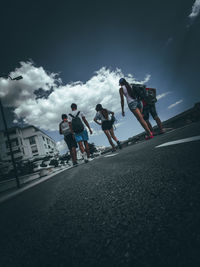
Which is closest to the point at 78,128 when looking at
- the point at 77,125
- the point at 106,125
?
the point at 77,125

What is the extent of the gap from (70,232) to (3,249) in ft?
1.44

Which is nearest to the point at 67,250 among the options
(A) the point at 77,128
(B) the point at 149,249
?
(B) the point at 149,249

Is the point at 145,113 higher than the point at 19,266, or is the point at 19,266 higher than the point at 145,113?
the point at 145,113

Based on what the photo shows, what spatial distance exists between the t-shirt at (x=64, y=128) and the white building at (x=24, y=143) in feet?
175

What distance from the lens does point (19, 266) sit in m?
0.58

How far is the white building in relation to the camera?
51812 millimetres

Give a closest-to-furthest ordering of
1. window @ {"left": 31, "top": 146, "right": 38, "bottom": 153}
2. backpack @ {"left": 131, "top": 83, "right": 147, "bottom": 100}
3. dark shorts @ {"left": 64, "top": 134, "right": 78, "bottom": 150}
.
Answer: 1. backpack @ {"left": 131, "top": 83, "right": 147, "bottom": 100}
2. dark shorts @ {"left": 64, "top": 134, "right": 78, "bottom": 150}
3. window @ {"left": 31, "top": 146, "right": 38, "bottom": 153}

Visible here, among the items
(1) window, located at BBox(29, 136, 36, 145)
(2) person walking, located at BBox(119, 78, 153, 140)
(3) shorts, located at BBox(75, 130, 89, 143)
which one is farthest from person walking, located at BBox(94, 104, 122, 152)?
(1) window, located at BBox(29, 136, 36, 145)

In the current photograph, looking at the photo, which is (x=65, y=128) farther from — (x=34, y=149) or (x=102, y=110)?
(x=34, y=149)

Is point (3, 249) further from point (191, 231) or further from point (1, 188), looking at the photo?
point (1, 188)

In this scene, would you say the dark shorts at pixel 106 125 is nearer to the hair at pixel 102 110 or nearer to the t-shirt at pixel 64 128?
the hair at pixel 102 110

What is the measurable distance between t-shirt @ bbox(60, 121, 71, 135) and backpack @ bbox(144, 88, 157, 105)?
3112 millimetres

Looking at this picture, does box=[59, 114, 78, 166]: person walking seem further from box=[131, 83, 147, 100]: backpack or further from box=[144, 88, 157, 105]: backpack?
box=[144, 88, 157, 105]: backpack

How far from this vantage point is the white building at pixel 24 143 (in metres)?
51.8
